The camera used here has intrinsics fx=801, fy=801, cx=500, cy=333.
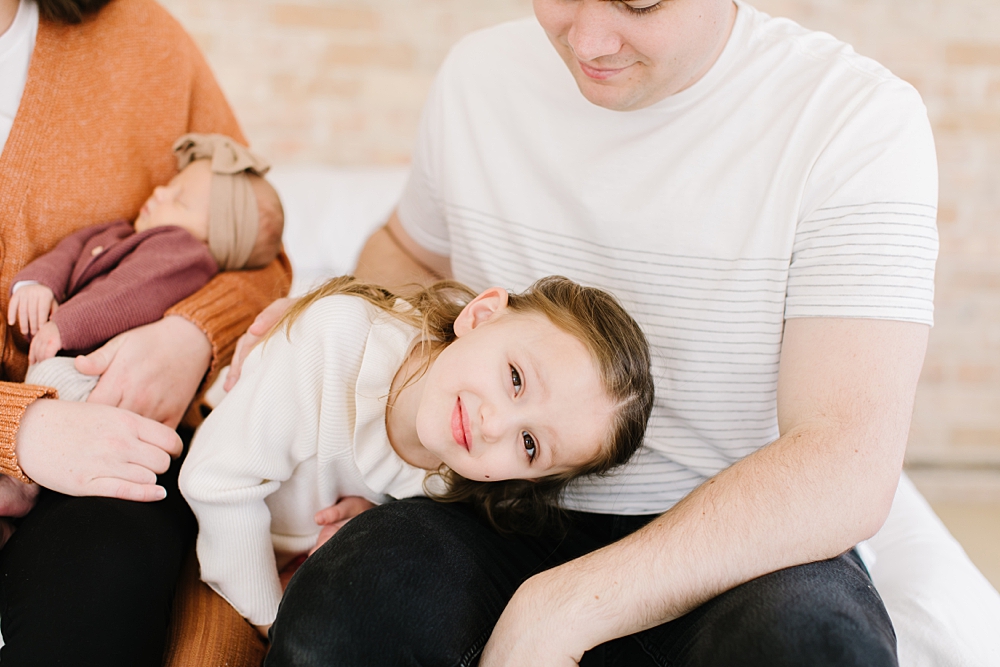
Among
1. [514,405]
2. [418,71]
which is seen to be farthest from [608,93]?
[418,71]

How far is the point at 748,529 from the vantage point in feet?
3.05

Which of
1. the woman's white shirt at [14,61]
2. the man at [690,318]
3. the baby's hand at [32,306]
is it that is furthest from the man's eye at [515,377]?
the woman's white shirt at [14,61]

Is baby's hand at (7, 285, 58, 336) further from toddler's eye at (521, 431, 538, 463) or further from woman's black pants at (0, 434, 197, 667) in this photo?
toddler's eye at (521, 431, 538, 463)

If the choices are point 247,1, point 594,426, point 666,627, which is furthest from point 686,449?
point 247,1

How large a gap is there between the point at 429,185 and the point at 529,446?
2.11 ft

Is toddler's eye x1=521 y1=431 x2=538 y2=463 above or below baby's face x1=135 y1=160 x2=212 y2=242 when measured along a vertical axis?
below

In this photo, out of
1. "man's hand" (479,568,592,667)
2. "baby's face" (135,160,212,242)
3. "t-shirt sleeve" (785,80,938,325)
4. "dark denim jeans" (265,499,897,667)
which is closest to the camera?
"dark denim jeans" (265,499,897,667)

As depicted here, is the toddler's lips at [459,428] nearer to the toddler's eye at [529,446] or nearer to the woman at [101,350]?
the toddler's eye at [529,446]

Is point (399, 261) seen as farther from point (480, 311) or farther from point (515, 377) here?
point (515, 377)

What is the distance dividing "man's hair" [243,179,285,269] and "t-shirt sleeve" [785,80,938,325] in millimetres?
975

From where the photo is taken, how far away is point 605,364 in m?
1.15

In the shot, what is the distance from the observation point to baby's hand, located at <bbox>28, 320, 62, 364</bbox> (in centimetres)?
126

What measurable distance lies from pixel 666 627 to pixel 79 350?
1.00m

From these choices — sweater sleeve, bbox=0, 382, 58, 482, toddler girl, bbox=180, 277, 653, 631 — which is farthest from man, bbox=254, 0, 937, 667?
sweater sleeve, bbox=0, 382, 58, 482
